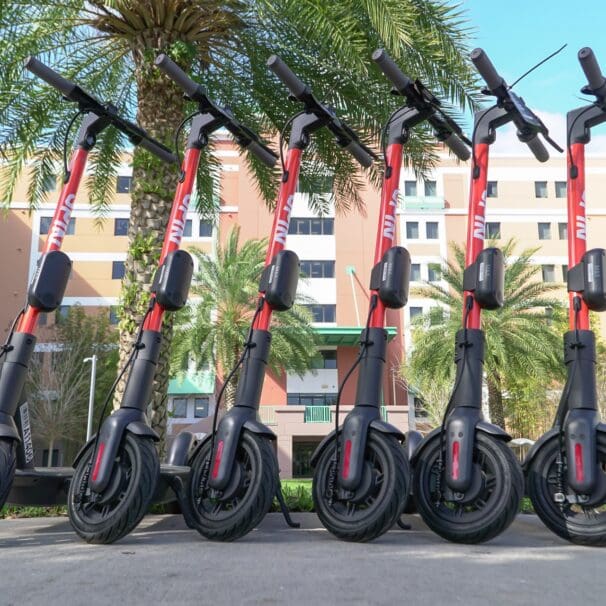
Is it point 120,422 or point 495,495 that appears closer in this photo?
point 495,495

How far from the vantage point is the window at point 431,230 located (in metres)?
43.4

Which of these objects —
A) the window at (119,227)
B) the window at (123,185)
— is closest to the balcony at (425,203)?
the window at (123,185)

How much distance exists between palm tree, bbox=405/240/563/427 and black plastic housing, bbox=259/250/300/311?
17.1 metres

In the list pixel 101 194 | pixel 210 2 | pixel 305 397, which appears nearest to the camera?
pixel 210 2

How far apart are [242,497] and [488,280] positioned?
2.44m

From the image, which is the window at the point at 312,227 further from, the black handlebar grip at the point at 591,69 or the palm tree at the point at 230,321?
the black handlebar grip at the point at 591,69

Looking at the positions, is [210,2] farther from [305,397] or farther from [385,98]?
[305,397]

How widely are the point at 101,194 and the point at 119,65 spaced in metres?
2.73

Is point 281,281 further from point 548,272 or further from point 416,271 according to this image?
point 548,272

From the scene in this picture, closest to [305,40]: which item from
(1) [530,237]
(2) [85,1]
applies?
(2) [85,1]

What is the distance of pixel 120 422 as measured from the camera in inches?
192

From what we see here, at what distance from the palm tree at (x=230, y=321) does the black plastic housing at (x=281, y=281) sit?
20.7m

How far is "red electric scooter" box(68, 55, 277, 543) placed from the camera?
457 cm

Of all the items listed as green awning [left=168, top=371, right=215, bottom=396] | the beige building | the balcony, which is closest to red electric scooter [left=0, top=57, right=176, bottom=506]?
the beige building
